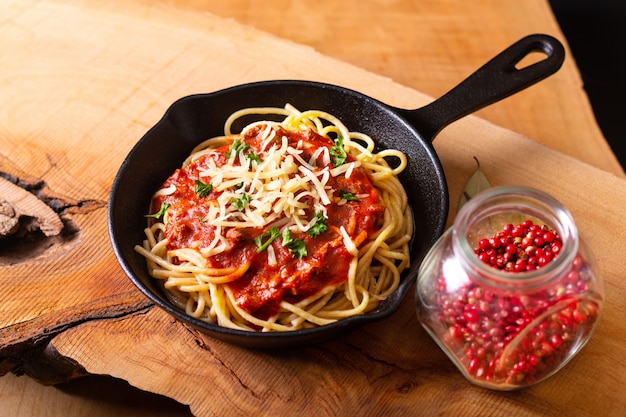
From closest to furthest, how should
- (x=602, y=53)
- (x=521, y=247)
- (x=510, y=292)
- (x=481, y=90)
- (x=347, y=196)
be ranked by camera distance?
(x=510, y=292) → (x=521, y=247) → (x=347, y=196) → (x=481, y=90) → (x=602, y=53)

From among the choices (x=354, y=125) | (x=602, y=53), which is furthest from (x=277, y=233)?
(x=602, y=53)

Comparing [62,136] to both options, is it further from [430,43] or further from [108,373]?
[430,43]

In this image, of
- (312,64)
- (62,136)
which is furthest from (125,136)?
(312,64)

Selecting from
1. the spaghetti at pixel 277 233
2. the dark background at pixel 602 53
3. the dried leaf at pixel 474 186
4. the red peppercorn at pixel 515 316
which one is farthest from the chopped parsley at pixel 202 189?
the dark background at pixel 602 53

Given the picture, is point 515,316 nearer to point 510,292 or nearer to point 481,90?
point 510,292

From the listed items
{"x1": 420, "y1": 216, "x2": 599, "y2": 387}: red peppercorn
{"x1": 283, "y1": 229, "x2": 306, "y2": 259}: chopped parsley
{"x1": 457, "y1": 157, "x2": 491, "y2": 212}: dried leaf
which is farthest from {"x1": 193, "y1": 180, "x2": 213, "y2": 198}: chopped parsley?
{"x1": 457, "y1": 157, "x2": 491, "y2": 212}: dried leaf

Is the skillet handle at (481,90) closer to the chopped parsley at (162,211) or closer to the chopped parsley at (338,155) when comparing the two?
the chopped parsley at (338,155)
